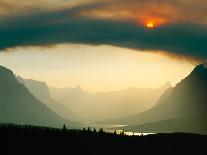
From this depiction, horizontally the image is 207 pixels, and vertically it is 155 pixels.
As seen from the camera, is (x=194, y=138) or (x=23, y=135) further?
(x=194, y=138)

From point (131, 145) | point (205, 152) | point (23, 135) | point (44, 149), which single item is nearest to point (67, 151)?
point (44, 149)

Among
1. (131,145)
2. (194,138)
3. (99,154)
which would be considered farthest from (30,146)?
(194,138)

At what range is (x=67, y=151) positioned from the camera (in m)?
71.8

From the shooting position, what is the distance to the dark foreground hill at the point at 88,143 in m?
71.8

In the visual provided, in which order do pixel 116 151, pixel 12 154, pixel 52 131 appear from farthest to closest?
pixel 52 131, pixel 116 151, pixel 12 154

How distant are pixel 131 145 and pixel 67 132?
35.4 ft

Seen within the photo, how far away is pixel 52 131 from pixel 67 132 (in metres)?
2.71

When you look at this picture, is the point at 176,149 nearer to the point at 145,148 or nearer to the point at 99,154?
the point at 145,148

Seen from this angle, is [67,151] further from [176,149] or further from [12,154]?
[176,149]

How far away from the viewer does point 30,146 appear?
234 ft

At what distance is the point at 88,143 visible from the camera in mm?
77938

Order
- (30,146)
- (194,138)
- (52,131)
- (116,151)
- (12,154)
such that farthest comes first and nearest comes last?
(194,138) < (52,131) < (116,151) < (30,146) < (12,154)

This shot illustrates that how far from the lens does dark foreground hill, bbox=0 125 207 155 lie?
235 ft

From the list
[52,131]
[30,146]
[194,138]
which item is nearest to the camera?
[30,146]
